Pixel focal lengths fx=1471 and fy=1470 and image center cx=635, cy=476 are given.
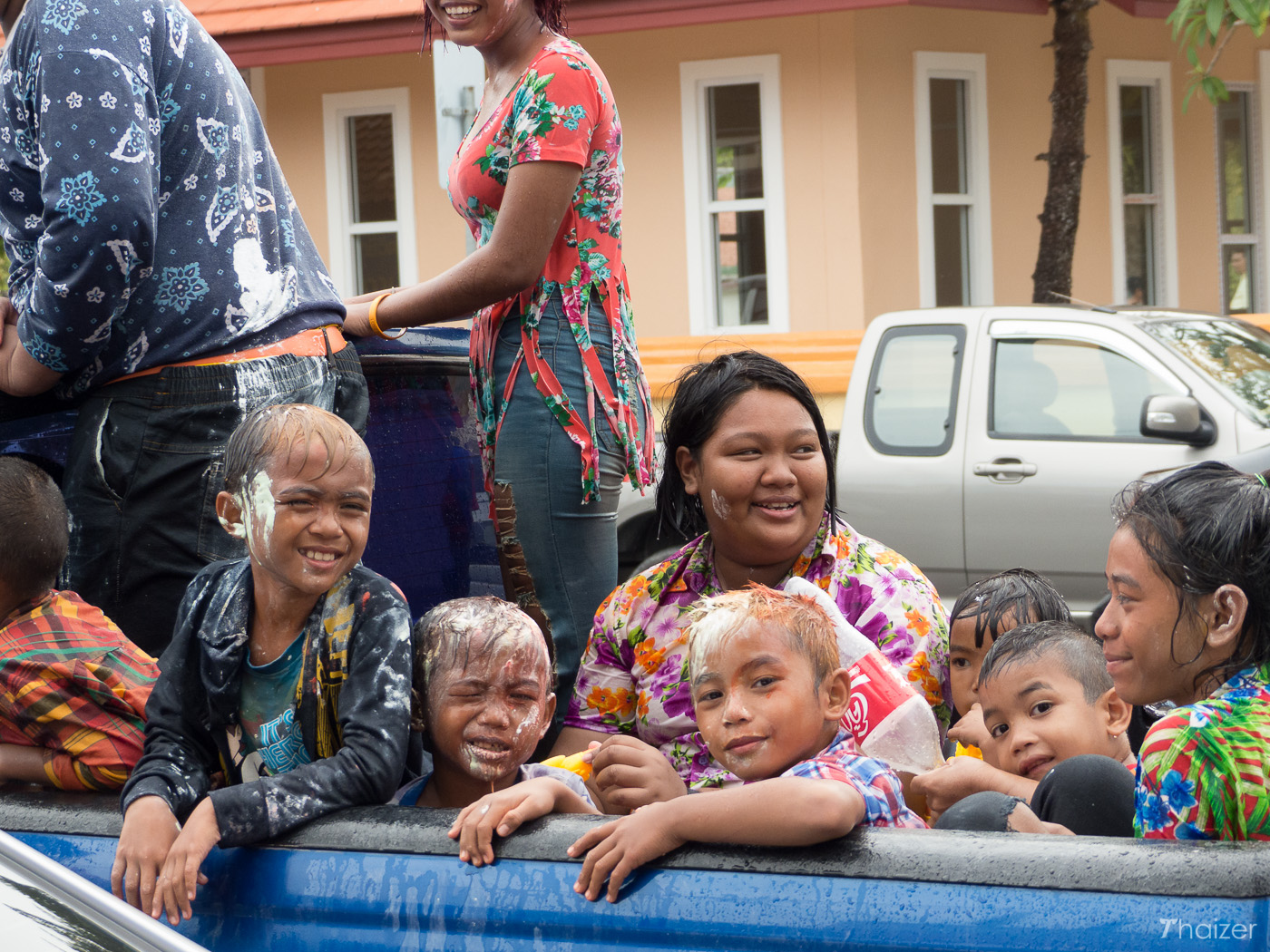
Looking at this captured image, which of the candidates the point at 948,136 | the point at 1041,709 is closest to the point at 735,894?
the point at 1041,709

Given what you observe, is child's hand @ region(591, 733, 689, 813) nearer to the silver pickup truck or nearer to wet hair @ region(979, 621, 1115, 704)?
wet hair @ region(979, 621, 1115, 704)

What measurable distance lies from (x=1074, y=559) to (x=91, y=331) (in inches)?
216

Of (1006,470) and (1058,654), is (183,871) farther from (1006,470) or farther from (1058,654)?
(1006,470)

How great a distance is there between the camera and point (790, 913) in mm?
1610

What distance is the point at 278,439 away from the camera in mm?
2428

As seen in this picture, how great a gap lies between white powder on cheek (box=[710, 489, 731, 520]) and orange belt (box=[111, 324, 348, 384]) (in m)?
0.81

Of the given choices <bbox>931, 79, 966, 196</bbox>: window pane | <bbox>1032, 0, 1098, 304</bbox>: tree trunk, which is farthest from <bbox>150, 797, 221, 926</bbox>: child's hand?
<bbox>931, 79, 966, 196</bbox>: window pane

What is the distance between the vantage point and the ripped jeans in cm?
266

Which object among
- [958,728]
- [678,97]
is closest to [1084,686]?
[958,728]

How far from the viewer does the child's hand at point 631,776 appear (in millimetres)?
2344

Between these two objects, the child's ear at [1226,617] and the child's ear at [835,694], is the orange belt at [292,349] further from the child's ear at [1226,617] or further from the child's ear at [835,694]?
the child's ear at [1226,617]

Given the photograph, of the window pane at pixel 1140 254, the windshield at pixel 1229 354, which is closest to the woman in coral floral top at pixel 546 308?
the windshield at pixel 1229 354

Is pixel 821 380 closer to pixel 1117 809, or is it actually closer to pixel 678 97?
pixel 678 97

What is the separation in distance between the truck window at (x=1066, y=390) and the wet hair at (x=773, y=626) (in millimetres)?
5233
